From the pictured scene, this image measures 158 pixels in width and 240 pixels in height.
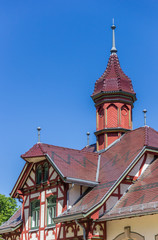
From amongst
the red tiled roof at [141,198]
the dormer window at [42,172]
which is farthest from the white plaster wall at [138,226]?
the dormer window at [42,172]

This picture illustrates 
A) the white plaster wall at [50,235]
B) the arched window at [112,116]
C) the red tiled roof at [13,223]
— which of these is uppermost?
the arched window at [112,116]

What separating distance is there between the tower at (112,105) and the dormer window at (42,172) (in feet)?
14.2

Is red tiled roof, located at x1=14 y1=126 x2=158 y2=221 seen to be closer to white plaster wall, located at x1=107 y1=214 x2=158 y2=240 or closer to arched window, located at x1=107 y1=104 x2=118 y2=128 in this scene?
white plaster wall, located at x1=107 y1=214 x2=158 y2=240

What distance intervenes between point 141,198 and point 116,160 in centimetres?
415

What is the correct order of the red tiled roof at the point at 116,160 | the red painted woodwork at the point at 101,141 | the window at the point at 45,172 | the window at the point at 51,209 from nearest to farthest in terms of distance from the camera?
1. the red tiled roof at the point at 116,160
2. the window at the point at 51,209
3. the window at the point at 45,172
4. the red painted woodwork at the point at 101,141

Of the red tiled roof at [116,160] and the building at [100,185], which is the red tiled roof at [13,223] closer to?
the building at [100,185]

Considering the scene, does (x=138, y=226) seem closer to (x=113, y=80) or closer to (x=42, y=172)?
(x=42, y=172)

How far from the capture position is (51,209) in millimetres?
23562

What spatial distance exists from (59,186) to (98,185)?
6.33 ft

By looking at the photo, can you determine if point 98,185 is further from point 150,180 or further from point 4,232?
point 4,232

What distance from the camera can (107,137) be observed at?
27781mm

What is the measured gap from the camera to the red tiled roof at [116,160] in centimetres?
2148

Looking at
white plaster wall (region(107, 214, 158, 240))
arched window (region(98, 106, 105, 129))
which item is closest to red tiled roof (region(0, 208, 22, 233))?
white plaster wall (region(107, 214, 158, 240))

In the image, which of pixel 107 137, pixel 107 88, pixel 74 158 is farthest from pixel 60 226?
pixel 107 88
